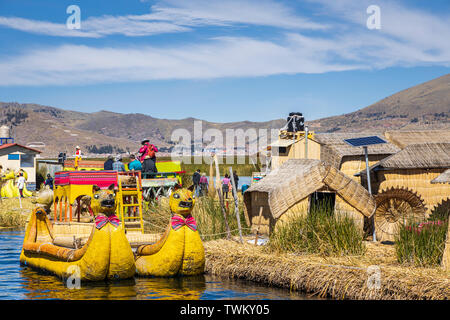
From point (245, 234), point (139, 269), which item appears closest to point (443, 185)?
point (245, 234)

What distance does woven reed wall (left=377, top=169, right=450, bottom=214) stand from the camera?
16.8m

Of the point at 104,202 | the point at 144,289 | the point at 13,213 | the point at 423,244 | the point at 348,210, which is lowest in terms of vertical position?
the point at 144,289

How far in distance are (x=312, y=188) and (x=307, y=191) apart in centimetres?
14

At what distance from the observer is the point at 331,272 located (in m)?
11.6

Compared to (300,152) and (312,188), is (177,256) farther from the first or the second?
(300,152)

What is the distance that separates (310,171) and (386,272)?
4.84 m

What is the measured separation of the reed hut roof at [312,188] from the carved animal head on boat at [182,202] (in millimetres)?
2552

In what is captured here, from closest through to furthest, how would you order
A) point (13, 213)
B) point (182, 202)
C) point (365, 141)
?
1. point (182, 202)
2. point (365, 141)
3. point (13, 213)

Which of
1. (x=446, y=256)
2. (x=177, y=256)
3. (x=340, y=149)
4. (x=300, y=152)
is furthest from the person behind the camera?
(x=300, y=152)

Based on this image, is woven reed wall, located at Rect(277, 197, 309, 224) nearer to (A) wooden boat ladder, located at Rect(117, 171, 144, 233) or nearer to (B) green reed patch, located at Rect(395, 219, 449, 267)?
(B) green reed patch, located at Rect(395, 219, 449, 267)

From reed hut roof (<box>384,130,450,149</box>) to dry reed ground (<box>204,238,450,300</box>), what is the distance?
7.95m

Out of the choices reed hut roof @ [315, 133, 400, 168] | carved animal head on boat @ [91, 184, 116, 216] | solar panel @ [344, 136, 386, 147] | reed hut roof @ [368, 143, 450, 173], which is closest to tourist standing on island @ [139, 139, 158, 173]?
reed hut roof @ [315, 133, 400, 168]

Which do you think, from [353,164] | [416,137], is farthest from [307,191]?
[416,137]

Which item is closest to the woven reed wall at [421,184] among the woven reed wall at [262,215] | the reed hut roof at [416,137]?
the woven reed wall at [262,215]
